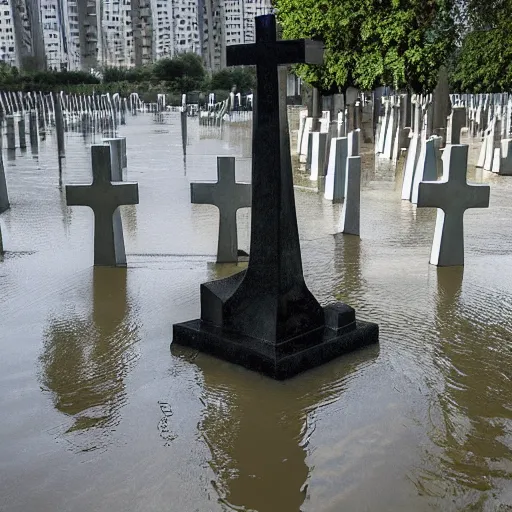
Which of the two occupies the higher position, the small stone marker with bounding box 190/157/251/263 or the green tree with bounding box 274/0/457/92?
the green tree with bounding box 274/0/457/92

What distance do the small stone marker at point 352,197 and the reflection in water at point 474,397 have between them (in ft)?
8.20

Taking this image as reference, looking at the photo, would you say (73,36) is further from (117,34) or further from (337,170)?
(337,170)

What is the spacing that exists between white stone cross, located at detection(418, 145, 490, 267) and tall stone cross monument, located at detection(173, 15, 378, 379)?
223cm

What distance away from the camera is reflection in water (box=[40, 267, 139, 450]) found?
3895mm

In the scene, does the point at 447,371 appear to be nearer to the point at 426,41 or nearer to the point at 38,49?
the point at 426,41

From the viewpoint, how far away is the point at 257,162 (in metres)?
4.49

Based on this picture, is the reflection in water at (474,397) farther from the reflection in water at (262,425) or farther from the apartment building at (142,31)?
the apartment building at (142,31)

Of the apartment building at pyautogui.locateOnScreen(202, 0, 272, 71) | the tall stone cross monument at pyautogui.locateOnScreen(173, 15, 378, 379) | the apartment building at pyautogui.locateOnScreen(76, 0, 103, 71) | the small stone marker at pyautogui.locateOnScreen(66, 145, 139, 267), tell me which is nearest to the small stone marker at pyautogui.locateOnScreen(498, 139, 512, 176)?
the small stone marker at pyautogui.locateOnScreen(66, 145, 139, 267)

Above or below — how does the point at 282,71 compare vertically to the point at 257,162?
above

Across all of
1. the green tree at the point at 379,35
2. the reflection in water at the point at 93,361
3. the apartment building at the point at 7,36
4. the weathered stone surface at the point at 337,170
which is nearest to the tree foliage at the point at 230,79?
the apartment building at the point at 7,36

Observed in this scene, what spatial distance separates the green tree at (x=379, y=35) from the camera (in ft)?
53.4

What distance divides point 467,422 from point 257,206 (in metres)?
1.65

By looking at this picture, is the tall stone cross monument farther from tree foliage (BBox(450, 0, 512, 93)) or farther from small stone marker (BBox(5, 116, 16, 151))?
small stone marker (BBox(5, 116, 16, 151))

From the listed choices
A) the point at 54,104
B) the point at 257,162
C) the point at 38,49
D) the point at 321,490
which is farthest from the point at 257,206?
the point at 38,49
